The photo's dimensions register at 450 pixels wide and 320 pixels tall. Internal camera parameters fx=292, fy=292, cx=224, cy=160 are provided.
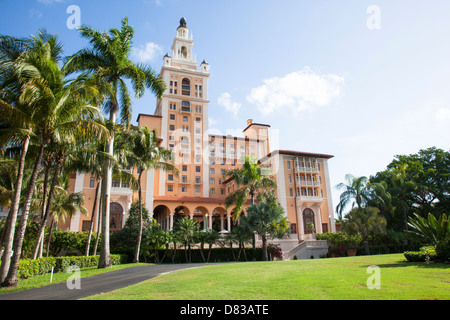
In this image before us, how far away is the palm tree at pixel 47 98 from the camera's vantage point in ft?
41.7

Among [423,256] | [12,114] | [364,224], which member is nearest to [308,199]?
[364,224]

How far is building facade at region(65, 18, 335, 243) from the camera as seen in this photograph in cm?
4209

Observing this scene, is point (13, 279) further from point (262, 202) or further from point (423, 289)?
point (262, 202)

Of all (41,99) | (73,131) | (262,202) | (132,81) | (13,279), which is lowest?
(13,279)

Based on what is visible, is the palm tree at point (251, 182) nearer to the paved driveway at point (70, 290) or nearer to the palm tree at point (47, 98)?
the palm tree at point (47, 98)

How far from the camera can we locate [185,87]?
227ft

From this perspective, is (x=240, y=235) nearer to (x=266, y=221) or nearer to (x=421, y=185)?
(x=266, y=221)

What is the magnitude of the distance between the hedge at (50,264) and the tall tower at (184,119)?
35.2 m

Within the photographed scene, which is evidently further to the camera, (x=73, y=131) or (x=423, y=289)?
(x=73, y=131)

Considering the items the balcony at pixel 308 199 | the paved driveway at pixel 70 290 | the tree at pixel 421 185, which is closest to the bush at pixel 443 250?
the paved driveway at pixel 70 290

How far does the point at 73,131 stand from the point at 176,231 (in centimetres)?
1992

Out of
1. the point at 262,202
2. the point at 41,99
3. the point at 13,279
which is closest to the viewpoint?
the point at 13,279
